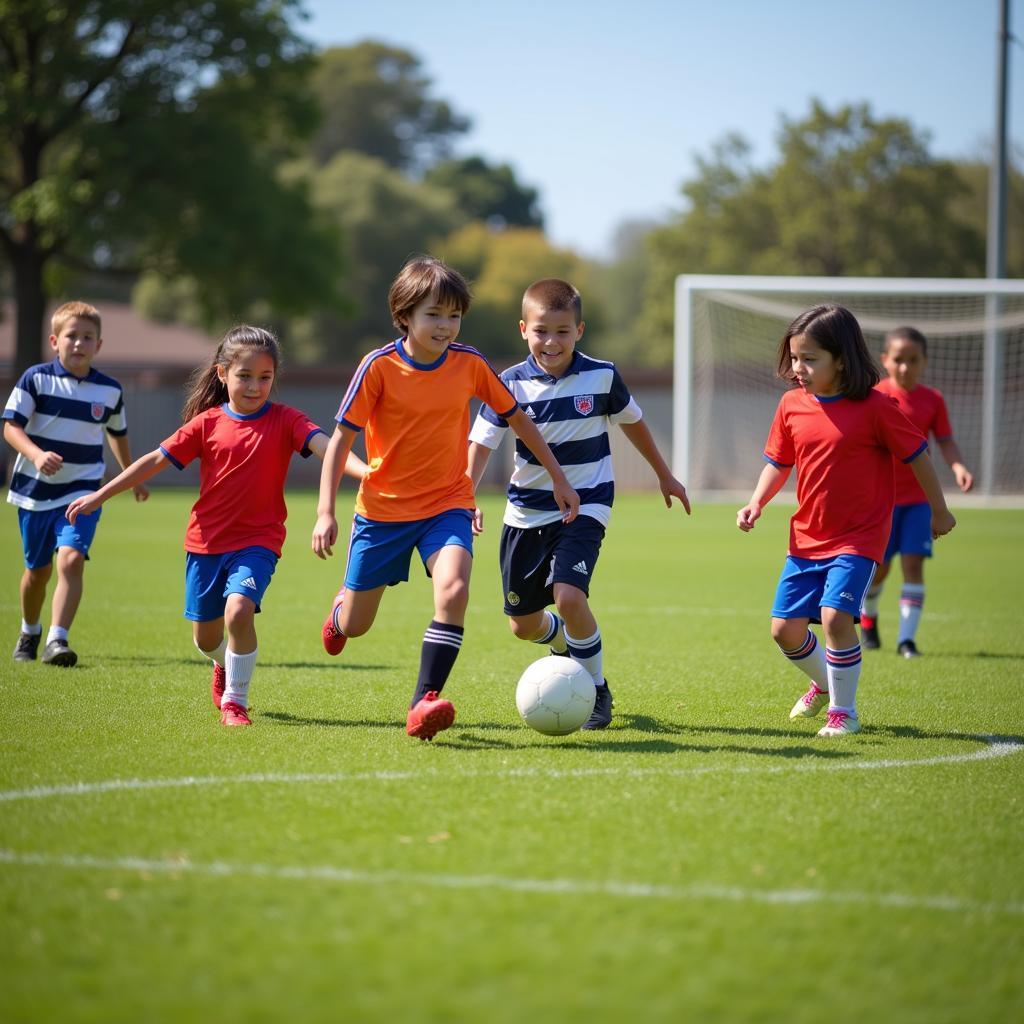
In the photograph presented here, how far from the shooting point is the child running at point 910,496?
8625mm

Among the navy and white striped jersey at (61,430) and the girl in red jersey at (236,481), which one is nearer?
the girl in red jersey at (236,481)

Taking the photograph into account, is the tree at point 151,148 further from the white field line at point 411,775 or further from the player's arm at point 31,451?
the white field line at point 411,775

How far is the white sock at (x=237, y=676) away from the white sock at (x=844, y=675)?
261 cm

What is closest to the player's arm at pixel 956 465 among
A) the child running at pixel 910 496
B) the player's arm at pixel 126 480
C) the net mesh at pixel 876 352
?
the child running at pixel 910 496

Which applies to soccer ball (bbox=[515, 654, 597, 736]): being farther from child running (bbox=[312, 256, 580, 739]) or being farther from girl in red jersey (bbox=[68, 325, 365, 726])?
girl in red jersey (bbox=[68, 325, 365, 726])

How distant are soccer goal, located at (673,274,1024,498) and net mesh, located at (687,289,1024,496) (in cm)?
2

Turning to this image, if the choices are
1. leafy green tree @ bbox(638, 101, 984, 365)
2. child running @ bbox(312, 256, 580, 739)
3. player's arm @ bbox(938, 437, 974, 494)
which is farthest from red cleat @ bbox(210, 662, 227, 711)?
leafy green tree @ bbox(638, 101, 984, 365)

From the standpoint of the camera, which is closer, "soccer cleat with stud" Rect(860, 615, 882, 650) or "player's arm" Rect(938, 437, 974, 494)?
"player's arm" Rect(938, 437, 974, 494)

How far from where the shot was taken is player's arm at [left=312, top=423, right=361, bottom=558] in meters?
5.27

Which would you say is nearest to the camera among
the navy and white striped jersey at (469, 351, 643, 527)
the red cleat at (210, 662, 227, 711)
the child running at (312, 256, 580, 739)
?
the child running at (312, 256, 580, 739)

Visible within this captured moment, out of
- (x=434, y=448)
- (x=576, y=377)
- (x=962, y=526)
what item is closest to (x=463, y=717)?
(x=434, y=448)

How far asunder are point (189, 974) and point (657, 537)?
1611cm

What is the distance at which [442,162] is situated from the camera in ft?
277

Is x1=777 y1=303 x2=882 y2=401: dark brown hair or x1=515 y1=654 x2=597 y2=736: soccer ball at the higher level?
x1=777 y1=303 x2=882 y2=401: dark brown hair
